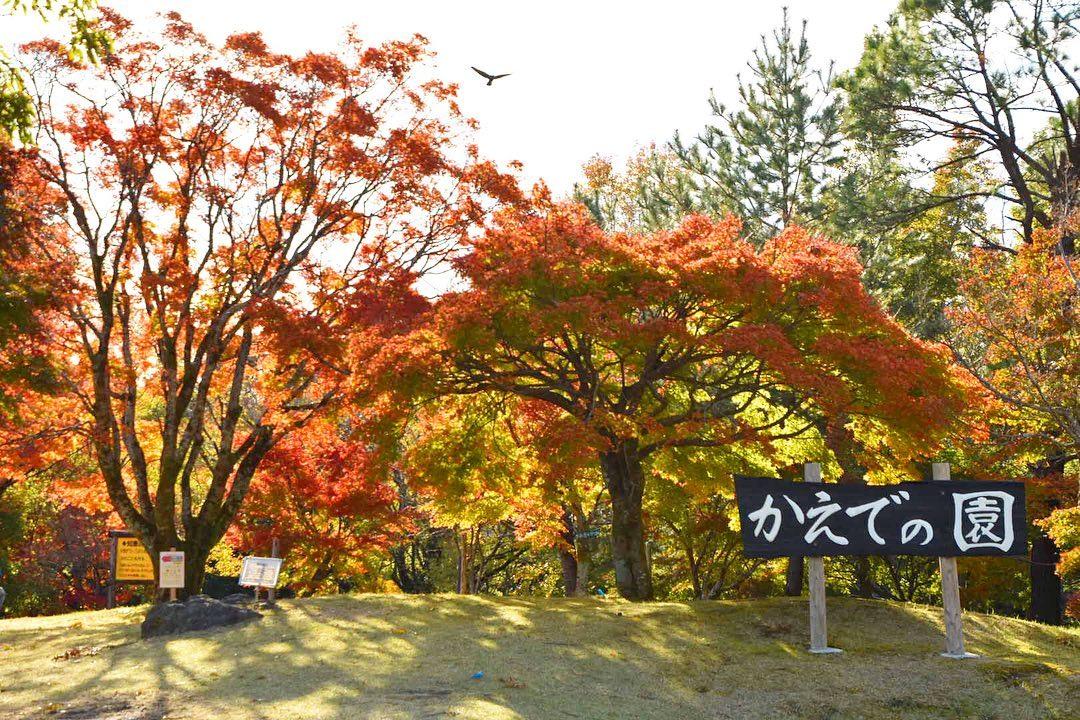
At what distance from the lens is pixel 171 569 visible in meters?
→ 12.5

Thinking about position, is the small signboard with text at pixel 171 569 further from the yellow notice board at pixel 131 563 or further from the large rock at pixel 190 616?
the yellow notice board at pixel 131 563

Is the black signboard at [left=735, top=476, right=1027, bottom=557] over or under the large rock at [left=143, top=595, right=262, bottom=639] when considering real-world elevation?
over

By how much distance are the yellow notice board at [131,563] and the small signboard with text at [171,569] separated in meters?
5.79

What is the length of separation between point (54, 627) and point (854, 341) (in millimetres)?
11639

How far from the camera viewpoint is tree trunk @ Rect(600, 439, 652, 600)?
44.7ft

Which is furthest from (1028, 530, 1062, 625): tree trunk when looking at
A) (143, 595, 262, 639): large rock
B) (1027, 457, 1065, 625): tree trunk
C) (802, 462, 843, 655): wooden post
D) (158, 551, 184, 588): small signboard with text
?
(158, 551, 184, 588): small signboard with text

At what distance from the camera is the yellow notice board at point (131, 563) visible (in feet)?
58.2

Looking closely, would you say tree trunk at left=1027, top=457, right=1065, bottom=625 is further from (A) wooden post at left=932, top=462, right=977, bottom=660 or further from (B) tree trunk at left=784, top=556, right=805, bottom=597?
(A) wooden post at left=932, top=462, right=977, bottom=660

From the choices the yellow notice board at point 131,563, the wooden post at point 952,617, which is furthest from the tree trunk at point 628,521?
the yellow notice board at point 131,563

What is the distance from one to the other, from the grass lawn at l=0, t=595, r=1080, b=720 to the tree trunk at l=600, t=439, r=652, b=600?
0.96 meters

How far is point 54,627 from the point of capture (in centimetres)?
1341

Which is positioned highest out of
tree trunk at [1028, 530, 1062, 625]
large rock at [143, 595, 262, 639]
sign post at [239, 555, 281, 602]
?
sign post at [239, 555, 281, 602]

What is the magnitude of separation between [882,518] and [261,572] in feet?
26.0

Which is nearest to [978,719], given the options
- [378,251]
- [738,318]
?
[738,318]
